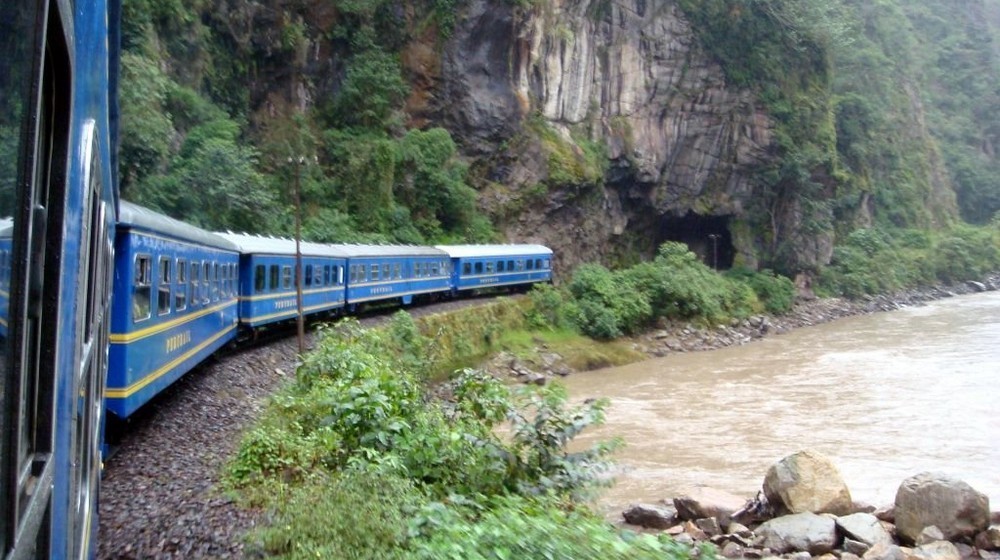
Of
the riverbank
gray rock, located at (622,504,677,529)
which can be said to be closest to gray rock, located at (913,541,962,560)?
gray rock, located at (622,504,677,529)

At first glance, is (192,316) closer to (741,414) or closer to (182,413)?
(182,413)

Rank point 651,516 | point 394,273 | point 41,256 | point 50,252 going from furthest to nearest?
1. point 394,273
2. point 651,516
3. point 50,252
4. point 41,256

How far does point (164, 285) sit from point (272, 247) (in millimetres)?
7022

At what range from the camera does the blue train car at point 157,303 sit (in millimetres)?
7406

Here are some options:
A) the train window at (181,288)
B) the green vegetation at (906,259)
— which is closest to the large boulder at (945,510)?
the train window at (181,288)

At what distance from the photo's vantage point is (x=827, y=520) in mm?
10492

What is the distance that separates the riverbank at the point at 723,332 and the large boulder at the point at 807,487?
11.6 meters

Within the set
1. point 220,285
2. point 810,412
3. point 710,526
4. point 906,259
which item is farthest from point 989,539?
point 906,259

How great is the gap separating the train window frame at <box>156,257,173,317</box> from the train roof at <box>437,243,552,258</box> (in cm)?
1738

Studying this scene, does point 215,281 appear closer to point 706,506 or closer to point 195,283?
point 195,283

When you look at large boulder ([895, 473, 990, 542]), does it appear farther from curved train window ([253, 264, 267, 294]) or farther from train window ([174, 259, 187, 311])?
curved train window ([253, 264, 267, 294])

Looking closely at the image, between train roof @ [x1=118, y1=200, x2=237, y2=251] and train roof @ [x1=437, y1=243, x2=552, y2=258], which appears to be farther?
train roof @ [x1=437, y1=243, x2=552, y2=258]

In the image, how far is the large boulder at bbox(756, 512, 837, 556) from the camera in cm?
1012

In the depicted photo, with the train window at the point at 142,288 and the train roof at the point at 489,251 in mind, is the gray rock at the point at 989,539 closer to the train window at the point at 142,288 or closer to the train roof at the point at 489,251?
the train window at the point at 142,288
